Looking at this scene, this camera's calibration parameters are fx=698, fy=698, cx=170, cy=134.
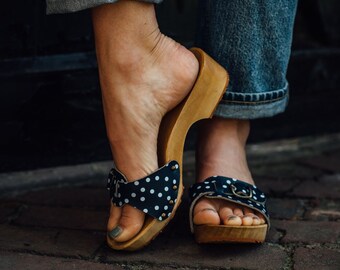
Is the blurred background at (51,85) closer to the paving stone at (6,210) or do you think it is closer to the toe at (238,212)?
the paving stone at (6,210)

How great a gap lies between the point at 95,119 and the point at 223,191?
615 millimetres

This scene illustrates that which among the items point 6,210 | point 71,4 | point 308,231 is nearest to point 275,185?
point 308,231

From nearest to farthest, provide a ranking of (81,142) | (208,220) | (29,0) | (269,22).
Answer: (208,220) → (269,22) → (29,0) → (81,142)

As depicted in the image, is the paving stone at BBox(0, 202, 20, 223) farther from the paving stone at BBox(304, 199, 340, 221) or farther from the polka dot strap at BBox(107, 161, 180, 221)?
the paving stone at BBox(304, 199, 340, 221)

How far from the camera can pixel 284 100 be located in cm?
155

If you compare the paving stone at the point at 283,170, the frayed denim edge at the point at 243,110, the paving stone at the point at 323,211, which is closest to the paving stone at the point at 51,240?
the frayed denim edge at the point at 243,110

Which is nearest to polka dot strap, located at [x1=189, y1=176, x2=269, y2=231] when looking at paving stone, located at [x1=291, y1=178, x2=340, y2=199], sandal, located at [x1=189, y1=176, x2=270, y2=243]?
sandal, located at [x1=189, y1=176, x2=270, y2=243]

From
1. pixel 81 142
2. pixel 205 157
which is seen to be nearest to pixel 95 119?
pixel 81 142

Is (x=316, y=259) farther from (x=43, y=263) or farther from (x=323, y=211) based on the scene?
(x=43, y=263)

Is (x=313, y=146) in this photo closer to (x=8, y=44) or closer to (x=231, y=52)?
(x=231, y=52)

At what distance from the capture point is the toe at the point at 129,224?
131cm

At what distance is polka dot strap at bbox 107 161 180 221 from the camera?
1.32m

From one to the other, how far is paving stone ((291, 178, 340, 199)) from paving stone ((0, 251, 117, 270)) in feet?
2.11

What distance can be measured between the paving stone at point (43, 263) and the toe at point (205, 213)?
7.1 inches
